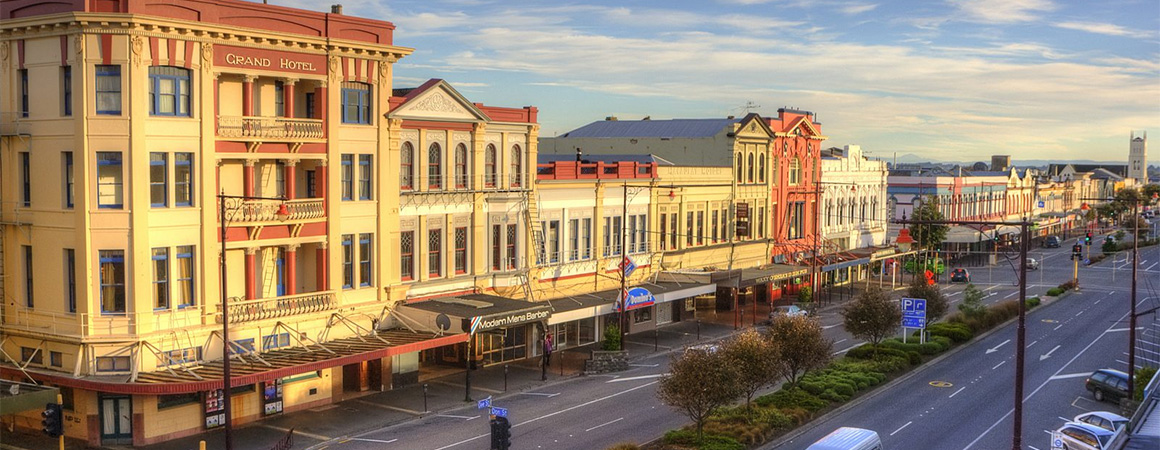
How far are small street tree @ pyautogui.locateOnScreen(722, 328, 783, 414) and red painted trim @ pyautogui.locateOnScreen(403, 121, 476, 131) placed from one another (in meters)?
16.3

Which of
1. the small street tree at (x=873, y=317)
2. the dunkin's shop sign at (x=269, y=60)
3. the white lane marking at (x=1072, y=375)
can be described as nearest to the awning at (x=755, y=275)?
the small street tree at (x=873, y=317)

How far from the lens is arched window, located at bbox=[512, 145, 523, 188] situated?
49.6 meters

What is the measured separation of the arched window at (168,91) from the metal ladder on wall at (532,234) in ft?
61.3

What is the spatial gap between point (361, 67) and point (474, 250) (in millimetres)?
10757

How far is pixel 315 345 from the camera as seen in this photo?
38.0 m

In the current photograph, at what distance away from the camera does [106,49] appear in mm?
32750

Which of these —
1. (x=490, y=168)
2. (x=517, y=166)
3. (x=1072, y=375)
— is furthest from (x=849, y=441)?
(x=517, y=166)

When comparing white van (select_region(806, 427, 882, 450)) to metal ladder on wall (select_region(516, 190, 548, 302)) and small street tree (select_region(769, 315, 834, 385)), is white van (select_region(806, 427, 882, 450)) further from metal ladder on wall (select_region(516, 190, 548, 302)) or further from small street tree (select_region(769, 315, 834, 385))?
metal ladder on wall (select_region(516, 190, 548, 302))

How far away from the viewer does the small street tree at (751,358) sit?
112ft

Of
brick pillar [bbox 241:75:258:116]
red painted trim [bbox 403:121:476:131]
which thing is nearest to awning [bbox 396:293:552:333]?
red painted trim [bbox 403:121:476:131]

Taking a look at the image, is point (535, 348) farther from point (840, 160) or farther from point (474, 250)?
point (840, 160)

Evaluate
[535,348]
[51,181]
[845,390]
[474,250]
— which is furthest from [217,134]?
[845,390]

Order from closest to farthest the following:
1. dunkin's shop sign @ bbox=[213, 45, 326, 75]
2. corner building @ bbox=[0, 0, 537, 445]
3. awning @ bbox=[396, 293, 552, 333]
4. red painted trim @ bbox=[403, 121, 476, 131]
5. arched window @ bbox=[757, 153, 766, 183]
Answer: corner building @ bbox=[0, 0, 537, 445], dunkin's shop sign @ bbox=[213, 45, 326, 75], awning @ bbox=[396, 293, 552, 333], red painted trim @ bbox=[403, 121, 476, 131], arched window @ bbox=[757, 153, 766, 183]

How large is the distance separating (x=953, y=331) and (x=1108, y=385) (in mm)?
14217
